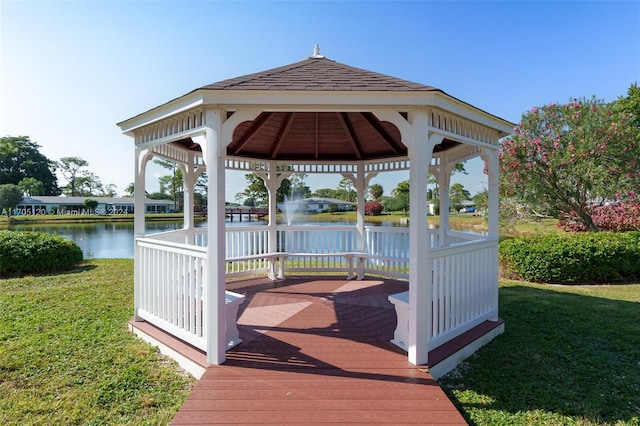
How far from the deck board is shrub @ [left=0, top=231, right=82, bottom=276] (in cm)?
675

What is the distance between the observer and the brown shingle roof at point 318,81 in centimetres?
285

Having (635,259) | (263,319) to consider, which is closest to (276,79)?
(263,319)

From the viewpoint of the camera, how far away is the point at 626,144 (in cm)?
879

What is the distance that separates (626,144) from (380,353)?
10241 mm

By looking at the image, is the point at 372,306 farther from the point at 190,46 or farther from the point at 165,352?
the point at 190,46

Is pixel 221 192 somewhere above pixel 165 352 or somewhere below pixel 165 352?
above

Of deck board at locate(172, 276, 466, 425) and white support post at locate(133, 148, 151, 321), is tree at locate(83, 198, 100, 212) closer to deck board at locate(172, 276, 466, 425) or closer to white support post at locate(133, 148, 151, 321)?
white support post at locate(133, 148, 151, 321)

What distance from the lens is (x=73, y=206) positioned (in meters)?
49.4

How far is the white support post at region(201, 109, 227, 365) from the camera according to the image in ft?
9.52

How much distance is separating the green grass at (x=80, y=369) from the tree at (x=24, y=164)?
67.4 meters

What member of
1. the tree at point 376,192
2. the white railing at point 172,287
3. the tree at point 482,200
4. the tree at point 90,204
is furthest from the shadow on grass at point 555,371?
the tree at point 90,204

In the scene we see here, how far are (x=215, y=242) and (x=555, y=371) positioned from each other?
353 cm

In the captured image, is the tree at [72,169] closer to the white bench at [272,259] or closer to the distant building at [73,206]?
the distant building at [73,206]

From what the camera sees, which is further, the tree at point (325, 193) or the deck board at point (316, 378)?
the tree at point (325, 193)
